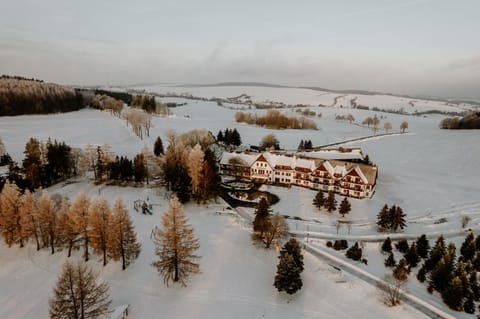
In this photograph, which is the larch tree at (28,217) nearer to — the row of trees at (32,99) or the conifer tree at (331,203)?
the conifer tree at (331,203)

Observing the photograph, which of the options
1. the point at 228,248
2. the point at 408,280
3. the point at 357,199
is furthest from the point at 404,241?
the point at 228,248

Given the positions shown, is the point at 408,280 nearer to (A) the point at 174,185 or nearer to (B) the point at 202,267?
(B) the point at 202,267

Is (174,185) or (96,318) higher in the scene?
(174,185)

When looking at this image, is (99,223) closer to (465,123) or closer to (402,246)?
(402,246)

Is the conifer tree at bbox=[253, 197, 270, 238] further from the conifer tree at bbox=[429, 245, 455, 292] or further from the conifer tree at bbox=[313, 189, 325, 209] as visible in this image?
the conifer tree at bbox=[429, 245, 455, 292]

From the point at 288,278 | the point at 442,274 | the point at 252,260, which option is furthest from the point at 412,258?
the point at 252,260

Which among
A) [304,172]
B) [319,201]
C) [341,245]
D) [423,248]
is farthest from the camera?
[304,172]
